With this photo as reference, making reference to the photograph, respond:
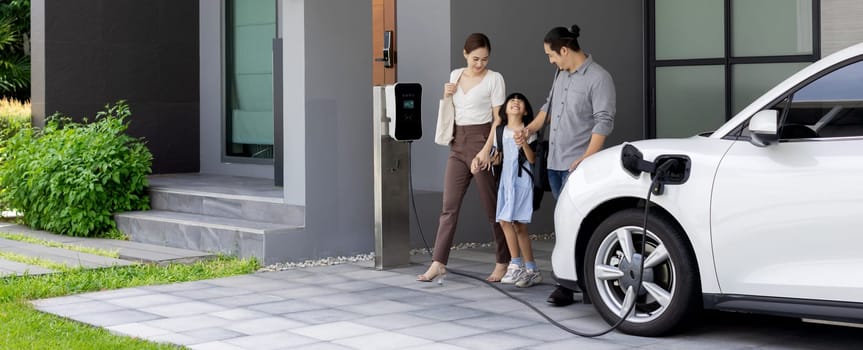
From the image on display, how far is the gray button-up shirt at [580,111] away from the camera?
306 inches

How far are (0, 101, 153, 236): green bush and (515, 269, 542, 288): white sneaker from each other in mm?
4841

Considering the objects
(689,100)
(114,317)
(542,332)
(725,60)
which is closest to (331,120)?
Answer: (114,317)

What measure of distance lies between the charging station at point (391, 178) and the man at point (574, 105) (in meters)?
1.64

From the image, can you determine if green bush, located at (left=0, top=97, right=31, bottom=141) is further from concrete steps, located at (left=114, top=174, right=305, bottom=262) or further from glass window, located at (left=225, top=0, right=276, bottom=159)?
glass window, located at (left=225, top=0, right=276, bottom=159)

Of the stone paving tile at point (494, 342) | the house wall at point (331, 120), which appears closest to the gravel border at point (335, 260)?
the house wall at point (331, 120)

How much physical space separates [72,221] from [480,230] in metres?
3.96

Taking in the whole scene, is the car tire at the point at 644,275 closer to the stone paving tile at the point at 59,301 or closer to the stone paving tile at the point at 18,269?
the stone paving tile at the point at 59,301

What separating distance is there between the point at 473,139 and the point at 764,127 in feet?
10.2

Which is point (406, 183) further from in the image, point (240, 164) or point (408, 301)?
point (240, 164)

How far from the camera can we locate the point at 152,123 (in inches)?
555

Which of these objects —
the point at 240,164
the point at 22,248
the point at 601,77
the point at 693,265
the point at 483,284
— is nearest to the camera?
the point at 693,265

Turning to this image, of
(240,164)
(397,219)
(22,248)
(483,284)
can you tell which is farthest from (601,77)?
(240,164)

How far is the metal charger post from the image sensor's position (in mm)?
9547

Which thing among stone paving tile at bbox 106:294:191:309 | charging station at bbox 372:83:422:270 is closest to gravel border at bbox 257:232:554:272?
charging station at bbox 372:83:422:270
